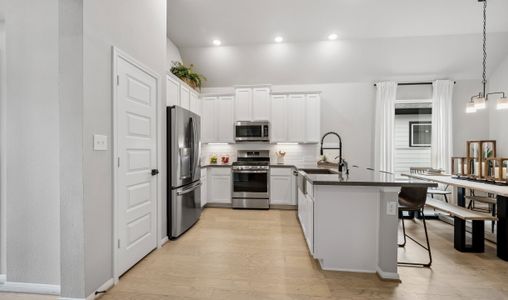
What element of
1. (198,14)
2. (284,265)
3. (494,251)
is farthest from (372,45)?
(284,265)

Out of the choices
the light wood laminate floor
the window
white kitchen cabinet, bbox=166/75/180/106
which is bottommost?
the light wood laminate floor

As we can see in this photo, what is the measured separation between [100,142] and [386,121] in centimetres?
524

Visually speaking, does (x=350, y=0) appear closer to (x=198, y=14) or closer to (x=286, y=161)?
(x=198, y=14)

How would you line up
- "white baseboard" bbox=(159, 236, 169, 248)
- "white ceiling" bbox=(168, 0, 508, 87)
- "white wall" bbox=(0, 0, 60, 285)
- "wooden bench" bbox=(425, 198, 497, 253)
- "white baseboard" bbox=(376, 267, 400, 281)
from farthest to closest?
"white ceiling" bbox=(168, 0, 508, 87) → "white baseboard" bbox=(159, 236, 169, 248) → "wooden bench" bbox=(425, 198, 497, 253) → "white baseboard" bbox=(376, 267, 400, 281) → "white wall" bbox=(0, 0, 60, 285)

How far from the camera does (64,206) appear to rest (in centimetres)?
172

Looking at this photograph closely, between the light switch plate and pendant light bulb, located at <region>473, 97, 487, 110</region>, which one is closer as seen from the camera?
the light switch plate

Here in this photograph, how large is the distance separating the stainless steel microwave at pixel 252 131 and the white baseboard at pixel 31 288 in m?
3.66

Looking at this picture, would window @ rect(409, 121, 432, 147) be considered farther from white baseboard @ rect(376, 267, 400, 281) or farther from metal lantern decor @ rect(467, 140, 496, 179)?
white baseboard @ rect(376, 267, 400, 281)

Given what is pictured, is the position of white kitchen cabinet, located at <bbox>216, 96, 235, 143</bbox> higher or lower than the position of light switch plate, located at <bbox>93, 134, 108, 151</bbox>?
higher

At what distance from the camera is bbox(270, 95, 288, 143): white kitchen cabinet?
4934mm

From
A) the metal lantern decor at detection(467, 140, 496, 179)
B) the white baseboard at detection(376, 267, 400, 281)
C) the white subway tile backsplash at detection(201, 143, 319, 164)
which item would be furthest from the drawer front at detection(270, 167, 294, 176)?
the metal lantern decor at detection(467, 140, 496, 179)

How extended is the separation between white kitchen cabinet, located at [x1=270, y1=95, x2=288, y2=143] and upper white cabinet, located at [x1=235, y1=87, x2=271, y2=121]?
145 mm

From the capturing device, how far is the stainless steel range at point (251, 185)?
4.66 meters

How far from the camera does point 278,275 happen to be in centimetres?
219
